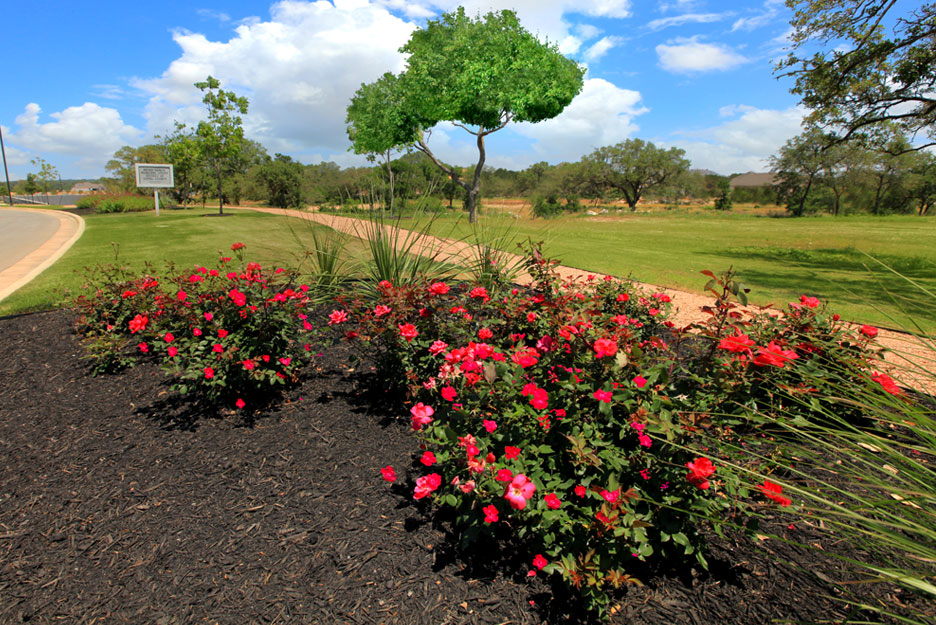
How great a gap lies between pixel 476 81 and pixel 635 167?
3516 cm

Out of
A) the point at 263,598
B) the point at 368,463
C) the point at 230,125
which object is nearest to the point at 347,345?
the point at 368,463

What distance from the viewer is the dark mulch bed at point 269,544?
1.62 metres

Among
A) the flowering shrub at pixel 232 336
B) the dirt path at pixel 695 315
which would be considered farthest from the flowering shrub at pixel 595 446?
the dirt path at pixel 695 315

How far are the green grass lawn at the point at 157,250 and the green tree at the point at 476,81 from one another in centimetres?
810

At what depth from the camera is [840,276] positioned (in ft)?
27.4

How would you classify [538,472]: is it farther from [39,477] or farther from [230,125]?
[230,125]

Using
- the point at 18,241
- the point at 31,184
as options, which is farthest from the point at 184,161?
the point at 31,184

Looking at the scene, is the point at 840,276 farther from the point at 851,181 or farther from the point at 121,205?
the point at 851,181

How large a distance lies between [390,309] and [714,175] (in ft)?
280

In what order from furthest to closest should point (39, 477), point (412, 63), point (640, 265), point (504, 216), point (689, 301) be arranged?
point (412, 63)
point (640, 265)
point (689, 301)
point (504, 216)
point (39, 477)

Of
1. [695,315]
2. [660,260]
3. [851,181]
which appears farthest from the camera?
[851,181]

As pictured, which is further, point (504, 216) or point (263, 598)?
point (504, 216)

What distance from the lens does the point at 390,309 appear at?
2.75 metres

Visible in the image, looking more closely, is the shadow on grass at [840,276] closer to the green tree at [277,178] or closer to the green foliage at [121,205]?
the green tree at [277,178]
